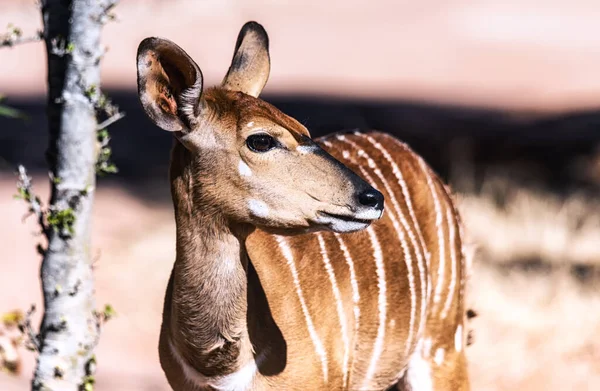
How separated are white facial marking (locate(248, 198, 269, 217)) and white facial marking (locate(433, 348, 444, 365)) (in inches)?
56.5

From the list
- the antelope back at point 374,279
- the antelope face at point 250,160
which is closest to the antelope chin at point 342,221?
the antelope face at point 250,160

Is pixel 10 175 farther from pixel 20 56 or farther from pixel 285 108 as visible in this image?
pixel 20 56

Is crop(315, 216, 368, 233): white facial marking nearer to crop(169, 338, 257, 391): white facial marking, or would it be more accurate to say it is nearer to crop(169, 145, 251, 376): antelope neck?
crop(169, 145, 251, 376): antelope neck

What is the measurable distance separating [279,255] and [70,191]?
0.80 m

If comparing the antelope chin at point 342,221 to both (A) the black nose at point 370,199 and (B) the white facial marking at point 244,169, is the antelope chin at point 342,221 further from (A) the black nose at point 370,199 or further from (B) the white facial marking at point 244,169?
(B) the white facial marking at point 244,169

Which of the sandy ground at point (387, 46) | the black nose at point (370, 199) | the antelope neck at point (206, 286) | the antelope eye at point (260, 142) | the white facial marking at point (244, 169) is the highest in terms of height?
the sandy ground at point (387, 46)

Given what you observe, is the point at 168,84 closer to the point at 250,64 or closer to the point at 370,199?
the point at 250,64

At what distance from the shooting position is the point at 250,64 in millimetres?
3666

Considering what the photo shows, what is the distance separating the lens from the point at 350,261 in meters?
3.87

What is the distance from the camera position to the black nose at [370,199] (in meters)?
3.12

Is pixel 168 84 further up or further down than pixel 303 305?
further up

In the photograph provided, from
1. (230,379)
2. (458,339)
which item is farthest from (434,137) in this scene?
(230,379)

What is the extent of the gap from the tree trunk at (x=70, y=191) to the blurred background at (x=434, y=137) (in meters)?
0.22

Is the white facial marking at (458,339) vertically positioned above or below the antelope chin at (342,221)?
below
